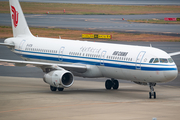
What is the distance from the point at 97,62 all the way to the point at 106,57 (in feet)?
3.43

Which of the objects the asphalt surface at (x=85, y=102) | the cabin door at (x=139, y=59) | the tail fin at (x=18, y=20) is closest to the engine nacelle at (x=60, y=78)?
the asphalt surface at (x=85, y=102)

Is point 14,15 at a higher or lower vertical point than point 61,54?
higher

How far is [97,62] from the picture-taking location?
32406 millimetres

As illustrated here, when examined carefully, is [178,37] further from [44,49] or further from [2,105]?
[2,105]

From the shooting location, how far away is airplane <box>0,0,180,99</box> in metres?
29.0

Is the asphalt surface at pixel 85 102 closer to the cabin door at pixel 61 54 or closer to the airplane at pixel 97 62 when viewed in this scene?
the airplane at pixel 97 62

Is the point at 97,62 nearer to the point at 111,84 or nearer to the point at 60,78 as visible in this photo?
the point at 111,84

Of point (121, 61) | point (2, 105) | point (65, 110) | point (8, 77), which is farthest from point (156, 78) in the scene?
point (8, 77)

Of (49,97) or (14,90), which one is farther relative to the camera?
(14,90)

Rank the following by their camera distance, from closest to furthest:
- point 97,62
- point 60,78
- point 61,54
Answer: point 60,78 < point 97,62 < point 61,54

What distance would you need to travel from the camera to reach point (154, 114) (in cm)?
2275

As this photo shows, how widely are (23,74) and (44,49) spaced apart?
813 centimetres

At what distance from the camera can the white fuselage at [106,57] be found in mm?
28906

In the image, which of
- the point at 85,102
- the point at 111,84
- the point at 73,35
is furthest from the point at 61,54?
the point at 73,35
